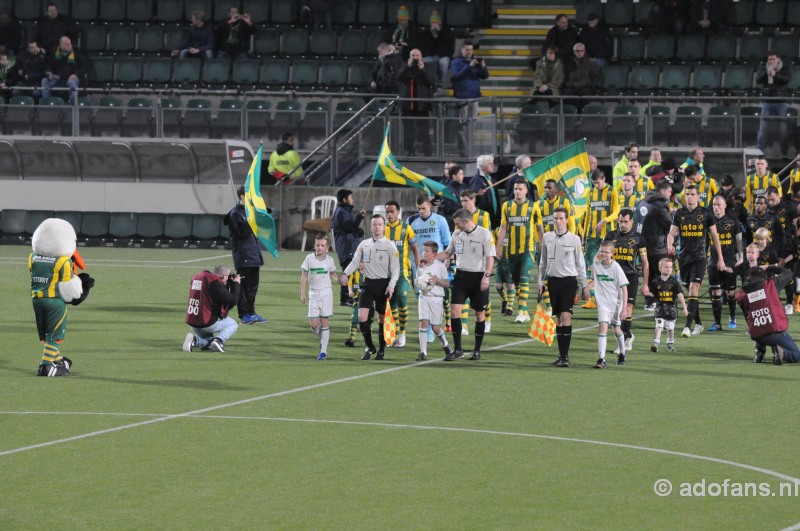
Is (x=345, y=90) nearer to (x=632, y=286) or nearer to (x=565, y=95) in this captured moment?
(x=565, y=95)

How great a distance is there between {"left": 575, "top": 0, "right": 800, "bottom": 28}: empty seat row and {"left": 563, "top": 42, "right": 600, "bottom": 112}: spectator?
344 cm

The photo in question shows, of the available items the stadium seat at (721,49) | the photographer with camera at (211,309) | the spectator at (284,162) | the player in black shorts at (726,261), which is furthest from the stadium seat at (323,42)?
the photographer with camera at (211,309)

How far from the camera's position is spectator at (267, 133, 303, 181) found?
32.9 meters

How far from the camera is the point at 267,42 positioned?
125ft

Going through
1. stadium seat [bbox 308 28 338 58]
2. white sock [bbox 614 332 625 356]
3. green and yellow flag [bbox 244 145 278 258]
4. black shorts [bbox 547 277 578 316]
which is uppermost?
stadium seat [bbox 308 28 338 58]

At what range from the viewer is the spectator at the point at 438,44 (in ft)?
114

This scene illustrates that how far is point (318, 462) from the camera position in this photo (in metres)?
11.2

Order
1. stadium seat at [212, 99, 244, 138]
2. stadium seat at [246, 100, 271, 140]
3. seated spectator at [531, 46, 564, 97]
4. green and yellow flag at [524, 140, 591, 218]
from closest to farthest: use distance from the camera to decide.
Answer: green and yellow flag at [524, 140, 591, 218], seated spectator at [531, 46, 564, 97], stadium seat at [246, 100, 271, 140], stadium seat at [212, 99, 244, 138]

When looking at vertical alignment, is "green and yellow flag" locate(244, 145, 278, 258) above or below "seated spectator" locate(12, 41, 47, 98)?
below

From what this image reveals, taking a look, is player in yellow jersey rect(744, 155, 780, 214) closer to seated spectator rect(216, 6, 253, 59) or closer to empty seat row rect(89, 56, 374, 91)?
empty seat row rect(89, 56, 374, 91)

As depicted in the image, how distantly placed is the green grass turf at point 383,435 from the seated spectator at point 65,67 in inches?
682

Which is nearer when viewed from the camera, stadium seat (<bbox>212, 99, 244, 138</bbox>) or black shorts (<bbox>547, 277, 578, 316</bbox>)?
black shorts (<bbox>547, 277, 578, 316</bbox>)

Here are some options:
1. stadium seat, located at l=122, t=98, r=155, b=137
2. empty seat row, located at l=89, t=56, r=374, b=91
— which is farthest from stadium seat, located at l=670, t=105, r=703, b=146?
stadium seat, located at l=122, t=98, r=155, b=137

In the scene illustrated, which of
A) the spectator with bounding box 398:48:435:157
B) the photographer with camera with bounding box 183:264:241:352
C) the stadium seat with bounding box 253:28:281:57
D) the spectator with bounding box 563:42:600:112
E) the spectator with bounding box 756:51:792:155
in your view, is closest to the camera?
the photographer with camera with bounding box 183:264:241:352
